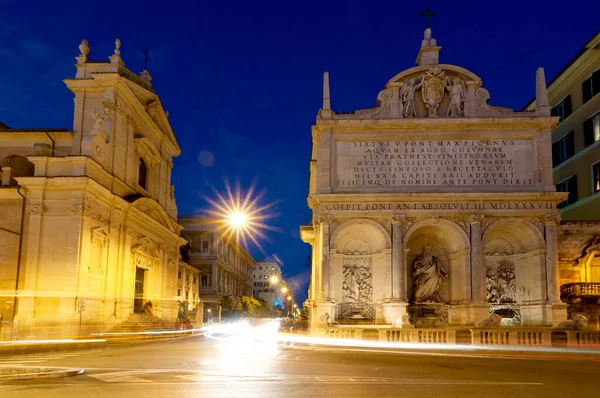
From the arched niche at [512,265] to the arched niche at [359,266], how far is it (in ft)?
20.7

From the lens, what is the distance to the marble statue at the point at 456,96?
3894 centimetres

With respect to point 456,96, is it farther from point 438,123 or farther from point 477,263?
point 477,263

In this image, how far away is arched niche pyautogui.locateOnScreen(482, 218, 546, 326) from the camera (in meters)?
36.7

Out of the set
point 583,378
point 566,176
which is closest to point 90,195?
point 583,378

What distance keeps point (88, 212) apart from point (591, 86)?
34.4m

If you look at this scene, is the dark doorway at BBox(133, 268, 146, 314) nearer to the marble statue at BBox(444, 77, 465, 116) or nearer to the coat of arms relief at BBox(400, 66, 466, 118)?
the coat of arms relief at BBox(400, 66, 466, 118)

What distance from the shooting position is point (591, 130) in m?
41.8

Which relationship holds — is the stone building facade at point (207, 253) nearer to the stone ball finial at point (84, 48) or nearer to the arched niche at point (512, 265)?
the stone ball finial at point (84, 48)

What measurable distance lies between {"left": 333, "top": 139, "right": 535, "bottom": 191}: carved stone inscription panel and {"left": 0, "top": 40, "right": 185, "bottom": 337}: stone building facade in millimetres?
15428

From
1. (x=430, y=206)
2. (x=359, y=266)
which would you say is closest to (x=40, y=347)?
(x=359, y=266)

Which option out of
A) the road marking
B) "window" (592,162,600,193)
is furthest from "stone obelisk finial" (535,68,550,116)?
the road marking

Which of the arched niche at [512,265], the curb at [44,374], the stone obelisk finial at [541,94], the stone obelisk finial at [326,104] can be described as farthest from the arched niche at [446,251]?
the curb at [44,374]

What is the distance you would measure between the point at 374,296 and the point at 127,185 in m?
19.5

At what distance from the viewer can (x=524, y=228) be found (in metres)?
37.2
